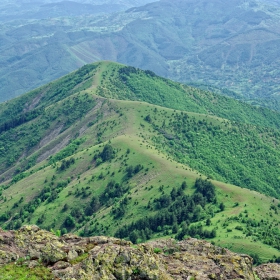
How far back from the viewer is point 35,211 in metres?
175

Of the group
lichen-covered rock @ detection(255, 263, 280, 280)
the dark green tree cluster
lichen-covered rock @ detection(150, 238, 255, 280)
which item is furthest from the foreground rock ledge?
the dark green tree cluster

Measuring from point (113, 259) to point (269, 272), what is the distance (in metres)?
24.1

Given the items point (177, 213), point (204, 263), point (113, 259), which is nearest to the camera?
point (113, 259)

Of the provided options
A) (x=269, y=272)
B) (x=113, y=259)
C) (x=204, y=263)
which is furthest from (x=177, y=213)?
(x=113, y=259)

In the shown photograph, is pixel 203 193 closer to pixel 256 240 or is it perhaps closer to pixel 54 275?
pixel 256 240

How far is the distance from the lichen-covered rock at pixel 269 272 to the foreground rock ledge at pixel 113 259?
127mm

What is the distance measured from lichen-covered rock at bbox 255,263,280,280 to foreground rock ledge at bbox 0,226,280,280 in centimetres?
13

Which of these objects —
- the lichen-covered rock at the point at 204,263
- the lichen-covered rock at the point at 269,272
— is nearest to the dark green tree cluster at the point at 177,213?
the lichen-covered rock at the point at 269,272

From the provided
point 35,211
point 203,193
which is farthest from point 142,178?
point 35,211

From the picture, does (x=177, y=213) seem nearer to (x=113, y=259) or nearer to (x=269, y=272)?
(x=269, y=272)

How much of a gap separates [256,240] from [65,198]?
90.2 m

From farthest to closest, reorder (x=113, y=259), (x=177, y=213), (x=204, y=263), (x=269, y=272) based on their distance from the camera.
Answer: (x=177, y=213)
(x=269, y=272)
(x=204, y=263)
(x=113, y=259)

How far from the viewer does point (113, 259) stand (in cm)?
4388

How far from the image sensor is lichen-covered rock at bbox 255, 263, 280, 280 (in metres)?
53.3
